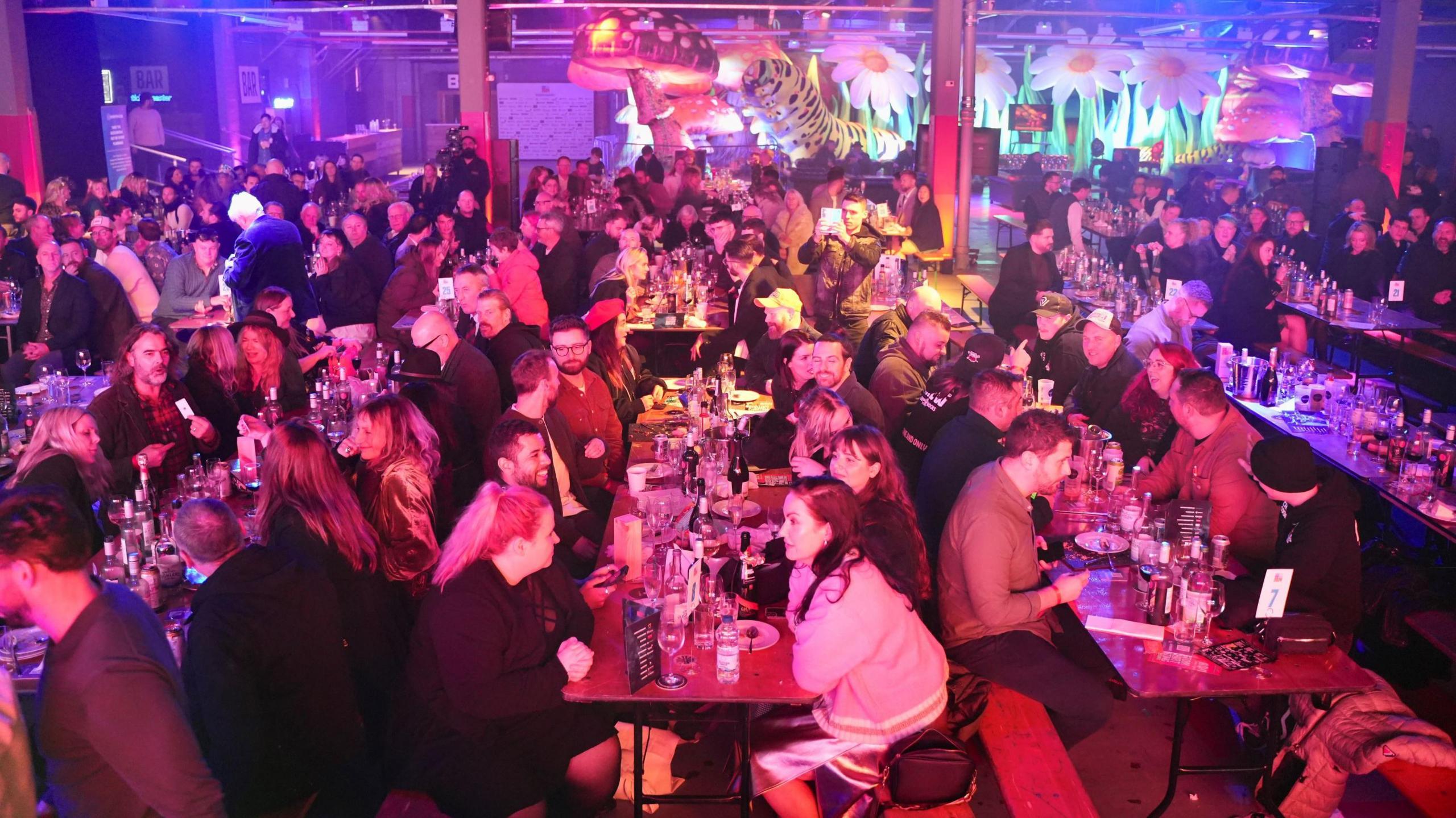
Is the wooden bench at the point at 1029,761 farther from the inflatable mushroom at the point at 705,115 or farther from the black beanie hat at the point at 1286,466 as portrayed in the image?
the inflatable mushroom at the point at 705,115

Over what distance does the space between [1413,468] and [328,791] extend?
5072 mm

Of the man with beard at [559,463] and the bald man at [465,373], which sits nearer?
the man with beard at [559,463]

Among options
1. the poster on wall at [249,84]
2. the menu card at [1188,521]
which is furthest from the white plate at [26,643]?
the poster on wall at [249,84]

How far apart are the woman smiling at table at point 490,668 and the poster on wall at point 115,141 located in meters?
17.2

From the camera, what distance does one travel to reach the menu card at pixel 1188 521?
14.5ft

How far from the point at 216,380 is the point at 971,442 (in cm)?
370

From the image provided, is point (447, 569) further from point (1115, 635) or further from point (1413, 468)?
point (1413, 468)

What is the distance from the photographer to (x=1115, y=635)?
12.4 ft

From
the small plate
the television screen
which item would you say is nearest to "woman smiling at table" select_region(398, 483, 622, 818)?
the small plate

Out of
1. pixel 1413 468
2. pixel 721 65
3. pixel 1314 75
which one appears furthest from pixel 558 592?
pixel 1314 75

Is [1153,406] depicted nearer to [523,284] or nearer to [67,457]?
[523,284]

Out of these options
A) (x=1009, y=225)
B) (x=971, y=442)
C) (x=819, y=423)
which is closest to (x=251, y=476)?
(x=819, y=423)

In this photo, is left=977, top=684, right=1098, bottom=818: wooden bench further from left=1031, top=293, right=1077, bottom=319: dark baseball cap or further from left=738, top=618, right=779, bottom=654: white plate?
left=1031, top=293, right=1077, bottom=319: dark baseball cap

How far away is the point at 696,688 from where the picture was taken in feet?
11.1
